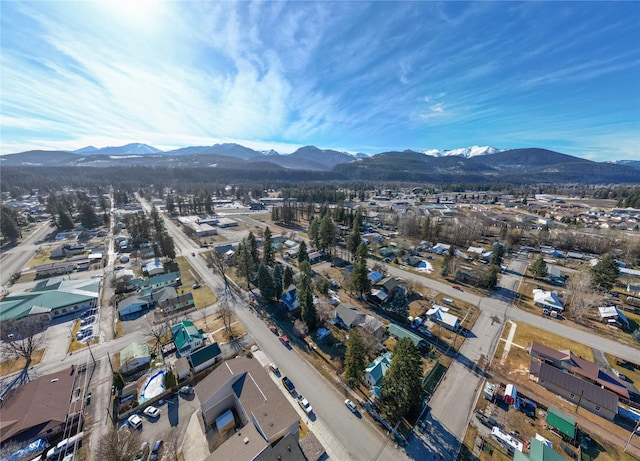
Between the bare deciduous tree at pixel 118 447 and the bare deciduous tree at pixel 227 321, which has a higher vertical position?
the bare deciduous tree at pixel 118 447

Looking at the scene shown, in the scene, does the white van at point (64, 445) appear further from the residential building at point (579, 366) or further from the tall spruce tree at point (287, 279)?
the residential building at point (579, 366)

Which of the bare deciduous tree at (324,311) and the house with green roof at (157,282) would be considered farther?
the house with green roof at (157,282)

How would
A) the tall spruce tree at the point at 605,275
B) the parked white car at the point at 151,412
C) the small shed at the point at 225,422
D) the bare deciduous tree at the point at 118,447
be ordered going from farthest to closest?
the tall spruce tree at the point at 605,275 → the parked white car at the point at 151,412 → the small shed at the point at 225,422 → the bare deciduous tree at the point at 118,447

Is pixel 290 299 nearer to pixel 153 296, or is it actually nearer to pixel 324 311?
pixel 324 311

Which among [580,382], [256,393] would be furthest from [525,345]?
[256,393]

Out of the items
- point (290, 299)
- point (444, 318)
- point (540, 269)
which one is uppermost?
point (540, 269)

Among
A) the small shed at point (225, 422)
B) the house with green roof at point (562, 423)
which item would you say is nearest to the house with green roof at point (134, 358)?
the small shed at point (225, 422)

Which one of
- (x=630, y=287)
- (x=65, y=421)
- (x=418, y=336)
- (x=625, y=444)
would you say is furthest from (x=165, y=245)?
(x=630, y=287)
